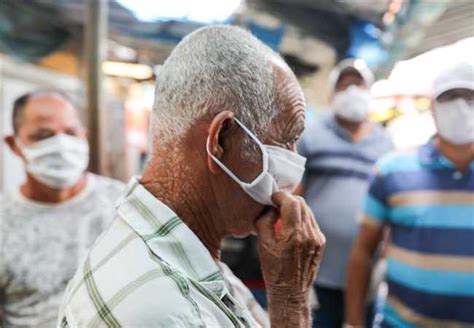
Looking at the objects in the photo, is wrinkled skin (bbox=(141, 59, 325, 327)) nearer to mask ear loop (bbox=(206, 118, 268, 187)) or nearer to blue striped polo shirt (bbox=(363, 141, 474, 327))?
mask ear loop (bbox=(206, 118, 268, 187))

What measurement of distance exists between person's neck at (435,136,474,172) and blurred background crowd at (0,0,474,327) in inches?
0.8

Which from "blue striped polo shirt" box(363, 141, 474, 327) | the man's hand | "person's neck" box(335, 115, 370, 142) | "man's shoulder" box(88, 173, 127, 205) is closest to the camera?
the man's hand

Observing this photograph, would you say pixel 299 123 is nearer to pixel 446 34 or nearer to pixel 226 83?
pixel 226 83

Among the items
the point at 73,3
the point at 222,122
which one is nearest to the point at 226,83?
the point at 222,122

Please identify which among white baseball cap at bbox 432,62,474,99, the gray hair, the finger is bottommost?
the finger

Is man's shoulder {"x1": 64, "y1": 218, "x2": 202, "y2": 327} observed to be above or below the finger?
below

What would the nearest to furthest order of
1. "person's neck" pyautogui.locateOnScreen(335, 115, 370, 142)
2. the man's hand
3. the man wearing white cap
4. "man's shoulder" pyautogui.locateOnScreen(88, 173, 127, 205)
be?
the man's hand
"man's shoulder" pyautogui.locateOnScreen(88, 173, 127, 205)
the man wearing white cap
"person's neck" pyautogui.locateOnScreen(335, 115, 370, 142)

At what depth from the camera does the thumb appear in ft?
3.44

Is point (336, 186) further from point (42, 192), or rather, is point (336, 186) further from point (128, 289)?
point (128, 289)

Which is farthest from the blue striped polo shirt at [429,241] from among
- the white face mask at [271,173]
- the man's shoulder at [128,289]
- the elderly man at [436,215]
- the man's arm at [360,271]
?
the man's shoulder at [128,289]

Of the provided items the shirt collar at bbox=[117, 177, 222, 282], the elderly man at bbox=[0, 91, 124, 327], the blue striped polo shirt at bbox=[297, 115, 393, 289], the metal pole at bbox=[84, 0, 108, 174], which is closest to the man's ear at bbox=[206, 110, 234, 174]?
the shirt collar at bbox=[117, 177, 222, 282]

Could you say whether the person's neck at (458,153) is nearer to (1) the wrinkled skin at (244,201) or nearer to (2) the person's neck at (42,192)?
(1) the wrinkled skin at (244,201)

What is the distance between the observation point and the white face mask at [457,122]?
1951 millimetres

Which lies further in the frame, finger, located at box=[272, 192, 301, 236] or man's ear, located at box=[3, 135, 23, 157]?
man's ear, located at box=[3, 135, 23, 157]
